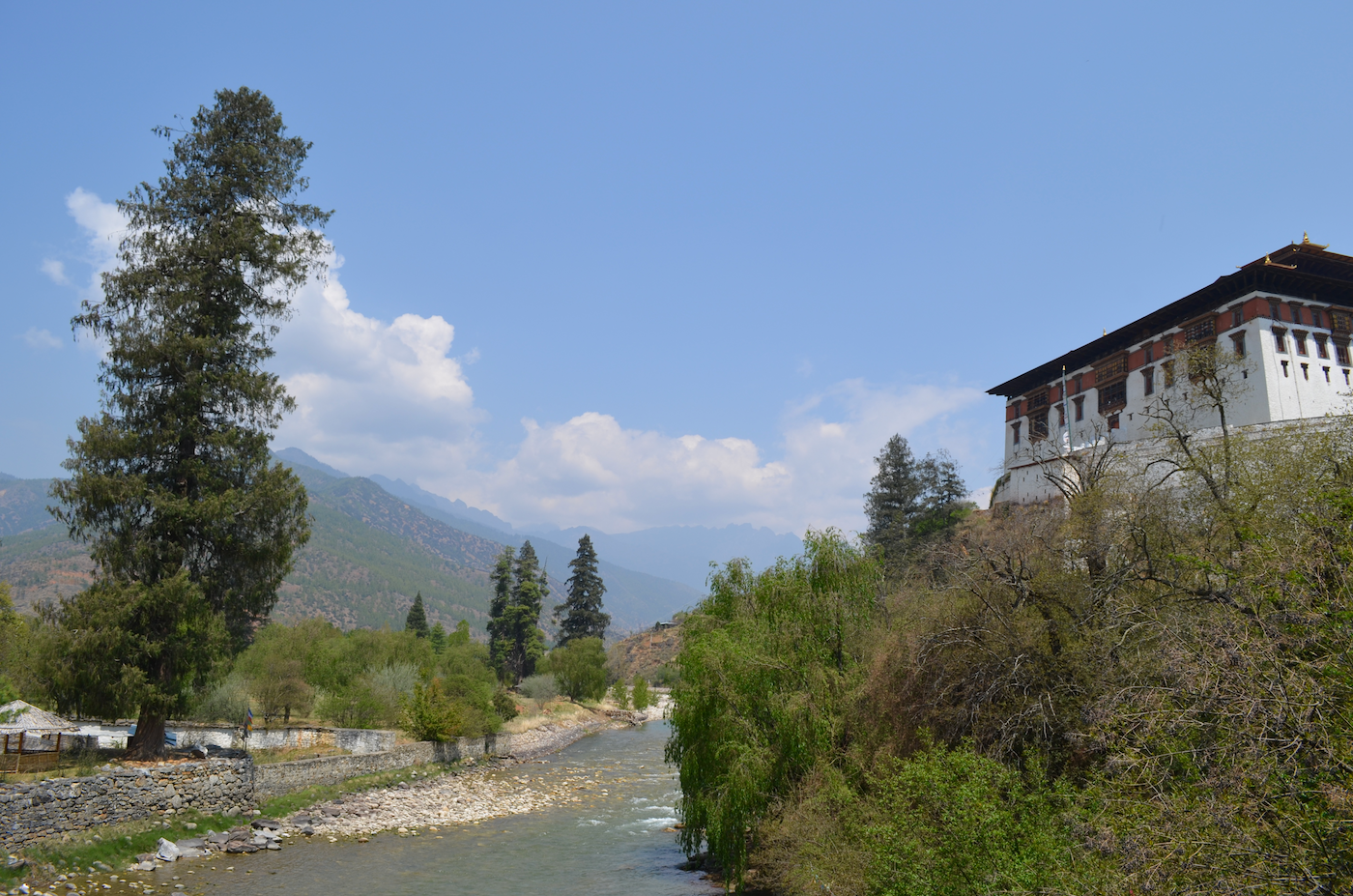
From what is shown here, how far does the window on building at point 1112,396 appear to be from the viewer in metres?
42.1

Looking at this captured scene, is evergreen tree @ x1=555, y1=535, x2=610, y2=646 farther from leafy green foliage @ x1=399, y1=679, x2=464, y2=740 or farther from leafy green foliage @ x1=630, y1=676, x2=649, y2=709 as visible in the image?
leafy green foliage @ x1=399, y1=679, x2=464, y2=740

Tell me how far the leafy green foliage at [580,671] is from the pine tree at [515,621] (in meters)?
4.23

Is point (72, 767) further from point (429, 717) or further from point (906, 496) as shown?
point (906, 496)

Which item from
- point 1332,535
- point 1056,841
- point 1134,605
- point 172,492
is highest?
point 172,492

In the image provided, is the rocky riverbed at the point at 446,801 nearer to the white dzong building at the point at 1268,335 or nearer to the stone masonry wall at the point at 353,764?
the stone masonry wall at the point at 353,764

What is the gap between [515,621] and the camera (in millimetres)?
72188

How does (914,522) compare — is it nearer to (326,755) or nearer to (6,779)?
(326,755)

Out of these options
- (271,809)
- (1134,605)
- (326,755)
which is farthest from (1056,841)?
(326,755)

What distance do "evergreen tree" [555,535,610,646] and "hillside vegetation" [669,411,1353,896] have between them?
5915 cm

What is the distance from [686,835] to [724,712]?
4759 millimetres

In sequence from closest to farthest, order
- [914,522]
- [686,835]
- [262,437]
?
[686,835] < [262,437] < [914,522]

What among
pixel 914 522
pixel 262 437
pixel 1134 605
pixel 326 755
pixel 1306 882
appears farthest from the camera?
pixel 914 522

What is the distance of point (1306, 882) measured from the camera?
6188mm

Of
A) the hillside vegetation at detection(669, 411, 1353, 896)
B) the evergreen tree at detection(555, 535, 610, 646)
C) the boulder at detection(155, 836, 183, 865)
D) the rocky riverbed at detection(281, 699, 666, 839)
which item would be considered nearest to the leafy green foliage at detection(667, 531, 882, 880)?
the hillside vegetation at detection(669, 411, 1353, 896)
